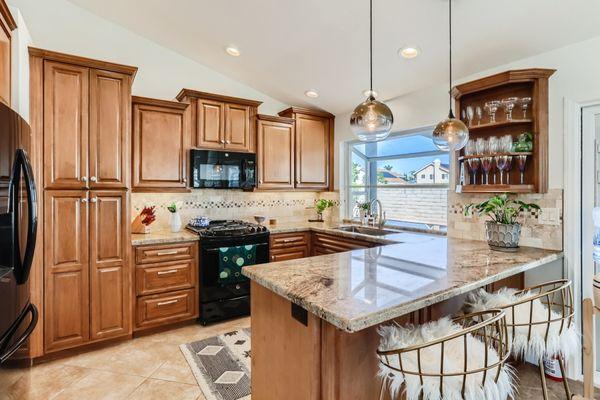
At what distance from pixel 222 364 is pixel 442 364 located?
1891mm

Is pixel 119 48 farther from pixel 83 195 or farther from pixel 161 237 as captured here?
pixel 161 237

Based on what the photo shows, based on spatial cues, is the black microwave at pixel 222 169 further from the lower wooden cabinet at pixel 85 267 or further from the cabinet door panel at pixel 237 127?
the lower wooden cabinet at pixel 85 267

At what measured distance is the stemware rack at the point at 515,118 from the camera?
2.33m

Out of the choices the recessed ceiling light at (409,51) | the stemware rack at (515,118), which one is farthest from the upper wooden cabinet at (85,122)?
the stemware rack at (515,118)

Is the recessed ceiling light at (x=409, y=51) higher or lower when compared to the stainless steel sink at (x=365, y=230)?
higher

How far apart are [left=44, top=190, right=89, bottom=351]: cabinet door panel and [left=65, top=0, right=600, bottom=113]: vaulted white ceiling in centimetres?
184

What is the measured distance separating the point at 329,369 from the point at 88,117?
2585mm

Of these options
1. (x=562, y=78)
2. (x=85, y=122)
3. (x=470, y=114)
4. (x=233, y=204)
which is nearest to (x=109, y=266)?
(x=85, y=122)

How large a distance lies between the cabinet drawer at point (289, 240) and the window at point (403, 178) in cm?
84

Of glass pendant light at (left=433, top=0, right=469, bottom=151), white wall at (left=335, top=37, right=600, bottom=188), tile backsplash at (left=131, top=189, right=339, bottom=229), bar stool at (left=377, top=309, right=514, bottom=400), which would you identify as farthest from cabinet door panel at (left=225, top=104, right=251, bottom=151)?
bar stool at (left=377, top=309, right=514, bottom=400)

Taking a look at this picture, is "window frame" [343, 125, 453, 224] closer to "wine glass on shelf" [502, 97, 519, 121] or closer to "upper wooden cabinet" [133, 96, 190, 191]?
"wine glass on shelf" [502, 97, 519, 121]

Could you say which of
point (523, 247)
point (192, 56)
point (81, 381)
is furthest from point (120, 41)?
point (523, 247)

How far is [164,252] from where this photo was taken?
118 inches

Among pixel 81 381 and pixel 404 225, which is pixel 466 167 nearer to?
pixel 404 225
